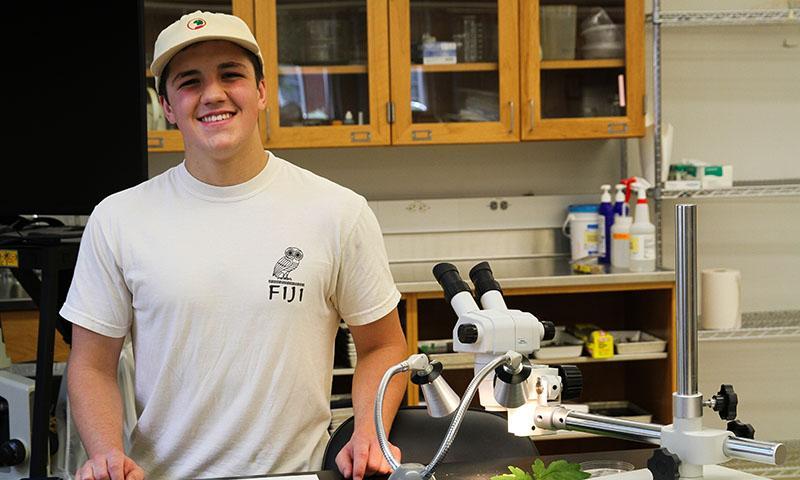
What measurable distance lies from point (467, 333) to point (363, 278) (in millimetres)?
682

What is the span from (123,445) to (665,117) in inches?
99.4

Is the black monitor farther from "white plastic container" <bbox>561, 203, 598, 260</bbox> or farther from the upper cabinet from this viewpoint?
"white plastic container" <bbox>561, 203, 598, 260</bbox>

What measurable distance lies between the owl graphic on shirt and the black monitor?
70 centimetres

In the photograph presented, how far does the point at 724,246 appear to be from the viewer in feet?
12.1

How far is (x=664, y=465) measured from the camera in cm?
111

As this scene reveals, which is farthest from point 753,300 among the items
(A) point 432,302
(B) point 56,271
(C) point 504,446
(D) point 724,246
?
(B) point 56,271

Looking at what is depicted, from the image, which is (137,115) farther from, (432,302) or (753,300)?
(753,300)

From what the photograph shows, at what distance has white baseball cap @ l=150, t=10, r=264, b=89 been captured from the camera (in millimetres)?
1705

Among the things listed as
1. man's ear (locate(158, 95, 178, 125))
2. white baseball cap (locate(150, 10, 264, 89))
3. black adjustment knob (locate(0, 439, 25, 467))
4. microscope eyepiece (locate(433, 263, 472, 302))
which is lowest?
black adjustment knob (locate(0, 439, 25, 467))

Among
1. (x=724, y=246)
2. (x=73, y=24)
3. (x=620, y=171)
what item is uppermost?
(x=73, y=24)

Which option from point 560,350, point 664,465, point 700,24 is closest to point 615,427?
point 664,465

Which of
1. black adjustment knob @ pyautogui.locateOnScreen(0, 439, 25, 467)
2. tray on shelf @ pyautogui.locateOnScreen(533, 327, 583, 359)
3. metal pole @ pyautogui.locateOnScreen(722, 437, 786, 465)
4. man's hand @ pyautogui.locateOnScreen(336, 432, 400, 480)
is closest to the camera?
metal pole @ pyautogui.locateOnScreen(722, 437, 786, 465)

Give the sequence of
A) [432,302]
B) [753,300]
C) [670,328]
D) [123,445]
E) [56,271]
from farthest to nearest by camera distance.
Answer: [753,300] < [432,302] < [670,328] < [56,271] < [123,445]

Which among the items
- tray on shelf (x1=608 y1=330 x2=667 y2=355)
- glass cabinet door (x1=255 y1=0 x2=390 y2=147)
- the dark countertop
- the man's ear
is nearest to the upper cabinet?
glass cabinet door (x1=255 y1=0 x2=390 y2=147)
